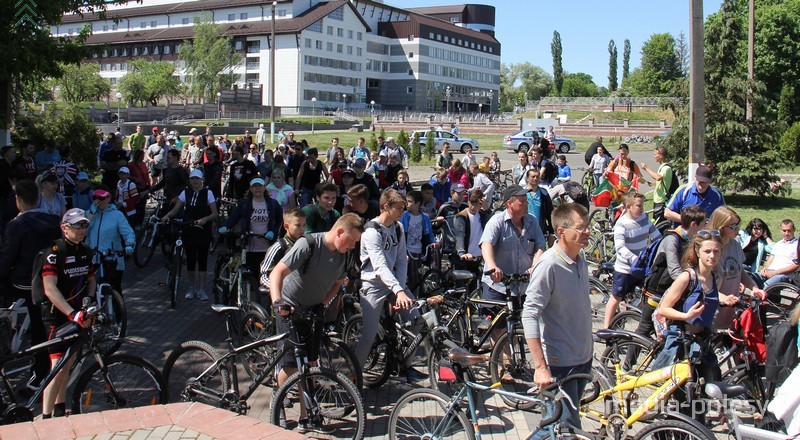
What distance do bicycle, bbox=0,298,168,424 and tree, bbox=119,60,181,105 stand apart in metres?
91.0

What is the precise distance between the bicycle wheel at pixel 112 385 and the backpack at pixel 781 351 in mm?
4565

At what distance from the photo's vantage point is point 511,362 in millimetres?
6812

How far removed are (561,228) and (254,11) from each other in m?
106

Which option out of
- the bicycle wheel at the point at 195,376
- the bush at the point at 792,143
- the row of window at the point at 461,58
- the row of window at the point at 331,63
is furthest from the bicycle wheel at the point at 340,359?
the row of window at the point at 461,58

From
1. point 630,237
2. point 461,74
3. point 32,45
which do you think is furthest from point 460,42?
point 630,237

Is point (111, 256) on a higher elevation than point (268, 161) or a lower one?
lower

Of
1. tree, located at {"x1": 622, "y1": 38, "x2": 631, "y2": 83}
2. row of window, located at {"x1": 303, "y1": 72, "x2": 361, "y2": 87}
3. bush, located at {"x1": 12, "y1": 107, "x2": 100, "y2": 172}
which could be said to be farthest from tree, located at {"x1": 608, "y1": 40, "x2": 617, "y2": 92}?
bush, located at {"x1": 12, "y1": 107, "x2": 100, "y2": 172}

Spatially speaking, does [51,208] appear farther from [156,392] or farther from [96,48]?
[96,48]

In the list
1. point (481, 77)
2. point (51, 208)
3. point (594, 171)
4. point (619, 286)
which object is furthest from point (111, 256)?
point (481, 77)

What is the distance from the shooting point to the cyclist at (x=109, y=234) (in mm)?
8898

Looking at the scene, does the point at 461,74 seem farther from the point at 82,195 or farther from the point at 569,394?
the point at 569,394

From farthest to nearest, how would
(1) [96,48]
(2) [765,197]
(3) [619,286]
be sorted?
(2) [765,197] → (1) [96,48] → (3) [619,286]

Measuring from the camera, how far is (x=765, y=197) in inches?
893

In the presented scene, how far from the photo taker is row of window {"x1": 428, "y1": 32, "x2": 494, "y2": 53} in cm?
12086
